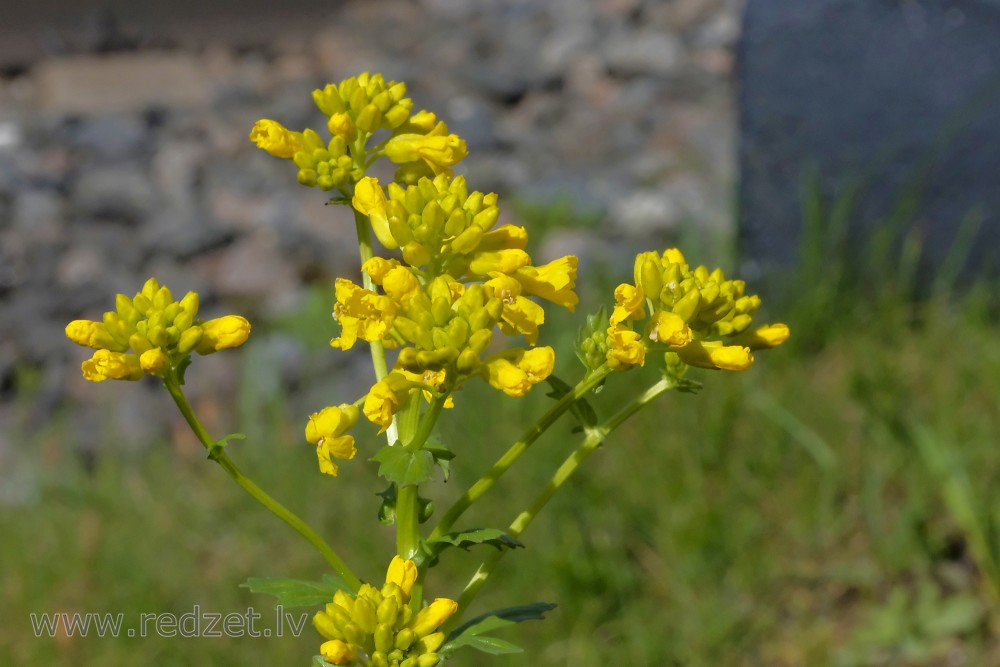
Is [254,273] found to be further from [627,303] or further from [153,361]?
[627,303]

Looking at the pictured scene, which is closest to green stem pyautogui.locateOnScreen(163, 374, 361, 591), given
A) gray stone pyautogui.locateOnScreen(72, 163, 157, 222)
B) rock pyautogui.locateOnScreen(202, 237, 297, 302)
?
rock pyautogui.locateOnScreen(202, 237, 297, 302)

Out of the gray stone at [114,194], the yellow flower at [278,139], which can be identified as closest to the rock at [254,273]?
the gray stone at [114,194]

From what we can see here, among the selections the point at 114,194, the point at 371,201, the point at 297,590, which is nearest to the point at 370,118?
the point at 371,201

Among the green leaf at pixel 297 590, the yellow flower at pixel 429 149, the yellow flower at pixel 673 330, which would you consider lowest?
the green leaf at pixel 297 590

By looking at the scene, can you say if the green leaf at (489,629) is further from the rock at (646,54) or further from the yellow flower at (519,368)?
the rock at (646,54)

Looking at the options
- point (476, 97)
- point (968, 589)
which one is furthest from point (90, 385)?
point (968, 589)

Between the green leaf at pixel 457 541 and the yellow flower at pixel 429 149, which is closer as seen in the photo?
the green leaf at pixel 457 541
